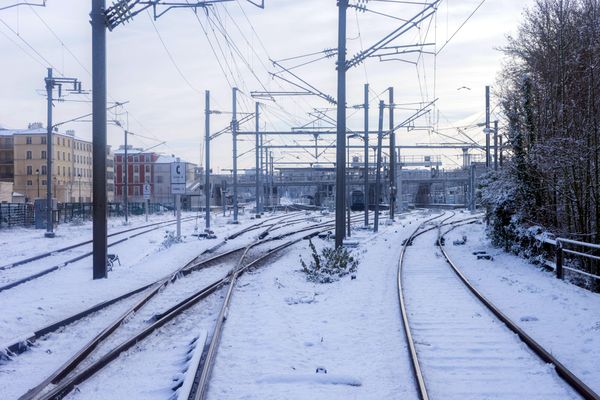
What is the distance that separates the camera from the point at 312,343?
9.02 m

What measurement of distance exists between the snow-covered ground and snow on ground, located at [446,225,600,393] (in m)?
0.03

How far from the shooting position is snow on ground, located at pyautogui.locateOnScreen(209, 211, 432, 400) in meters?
6.96

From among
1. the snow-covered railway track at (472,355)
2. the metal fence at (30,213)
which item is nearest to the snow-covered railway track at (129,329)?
the snow-covered railway track at (472,355)

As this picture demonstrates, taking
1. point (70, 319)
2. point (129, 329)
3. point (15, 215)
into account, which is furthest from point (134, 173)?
point (129, 329)

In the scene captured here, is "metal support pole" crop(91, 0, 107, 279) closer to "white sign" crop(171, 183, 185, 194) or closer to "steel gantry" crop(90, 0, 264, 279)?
"steel gantry" crop(90, 0, 264, 279)

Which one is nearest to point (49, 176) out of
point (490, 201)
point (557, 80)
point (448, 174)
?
point (490, 201)

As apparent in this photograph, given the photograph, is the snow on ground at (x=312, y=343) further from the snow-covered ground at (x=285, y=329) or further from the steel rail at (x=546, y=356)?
the steel rail at (x=546, y=356)

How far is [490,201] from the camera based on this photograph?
78.0 feet

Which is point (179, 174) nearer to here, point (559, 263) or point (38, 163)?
point (559, 263)

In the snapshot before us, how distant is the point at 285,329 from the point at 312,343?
0.97 metres

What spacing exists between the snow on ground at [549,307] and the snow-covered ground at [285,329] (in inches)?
1.0

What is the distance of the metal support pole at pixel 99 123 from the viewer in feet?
52.3

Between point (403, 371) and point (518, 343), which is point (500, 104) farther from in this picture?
point (403, 371)

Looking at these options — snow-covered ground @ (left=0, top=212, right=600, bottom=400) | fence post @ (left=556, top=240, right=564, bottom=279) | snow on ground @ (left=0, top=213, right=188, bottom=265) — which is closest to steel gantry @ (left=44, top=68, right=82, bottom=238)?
snow on ground @ (left=0, top=213, right=188, bottom=265)
